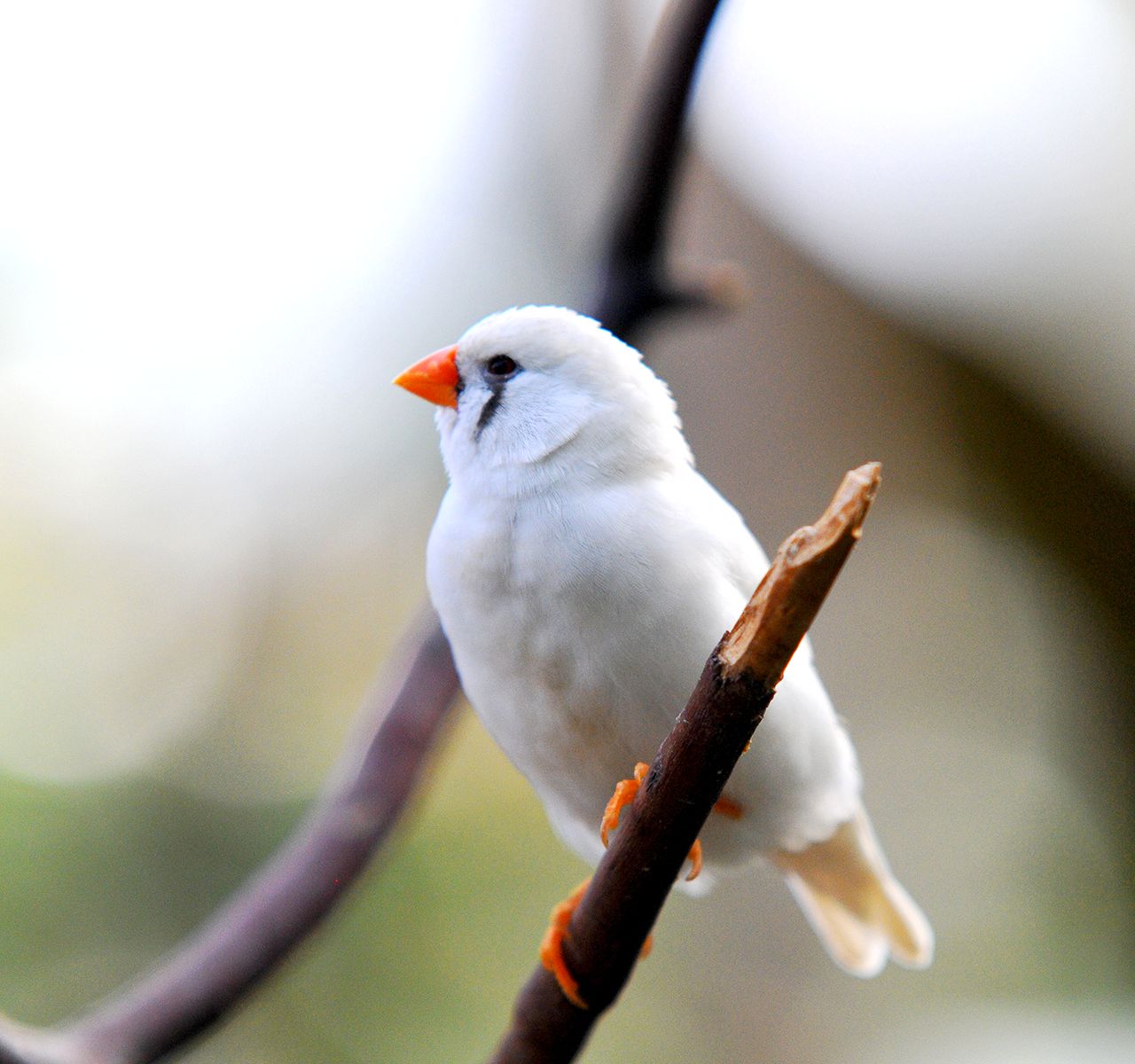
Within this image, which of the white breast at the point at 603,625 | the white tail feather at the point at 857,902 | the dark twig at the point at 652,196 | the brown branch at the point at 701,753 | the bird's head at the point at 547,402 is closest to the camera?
the brown branch at the point at 701,753

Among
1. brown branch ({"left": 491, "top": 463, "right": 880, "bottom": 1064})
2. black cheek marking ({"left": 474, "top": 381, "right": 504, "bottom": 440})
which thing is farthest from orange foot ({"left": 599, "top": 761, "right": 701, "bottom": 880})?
black cheek marking ({"left": 474, "top": 381, "right": 504, "bottom": 440})

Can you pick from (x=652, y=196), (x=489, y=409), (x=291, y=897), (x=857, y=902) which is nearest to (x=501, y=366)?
(x=489, y=409)

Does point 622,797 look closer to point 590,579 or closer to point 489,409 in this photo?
point 590,579

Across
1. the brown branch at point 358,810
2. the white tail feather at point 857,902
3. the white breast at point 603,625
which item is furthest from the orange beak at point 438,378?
the white tail feather at point 857,902

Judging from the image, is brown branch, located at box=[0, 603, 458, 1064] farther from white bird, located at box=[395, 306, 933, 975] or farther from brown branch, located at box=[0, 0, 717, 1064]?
white bird, located at box=[395, 306, 933, 975]

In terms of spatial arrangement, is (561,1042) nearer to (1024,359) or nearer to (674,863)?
(674,863)

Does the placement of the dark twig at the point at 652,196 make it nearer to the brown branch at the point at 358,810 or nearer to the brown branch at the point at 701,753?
the brown branch at the point at 358,810
